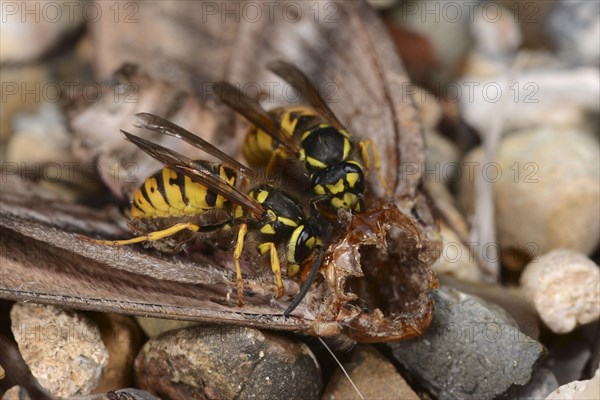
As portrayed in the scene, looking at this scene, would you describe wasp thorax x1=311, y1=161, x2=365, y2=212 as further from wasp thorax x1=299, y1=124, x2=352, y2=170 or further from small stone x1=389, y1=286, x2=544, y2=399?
small stone x1=389, y1=286, x2=544, y2=399

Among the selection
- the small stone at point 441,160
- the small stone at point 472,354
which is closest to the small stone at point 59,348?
the small stone at point 472,354

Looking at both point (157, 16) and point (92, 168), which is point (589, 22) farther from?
point (92, 168)

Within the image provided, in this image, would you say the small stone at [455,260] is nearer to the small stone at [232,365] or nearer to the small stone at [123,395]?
the small stone at [232,365]

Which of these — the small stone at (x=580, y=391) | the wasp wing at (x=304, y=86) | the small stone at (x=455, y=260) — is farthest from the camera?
the wasp wing at (x=304, y=86)

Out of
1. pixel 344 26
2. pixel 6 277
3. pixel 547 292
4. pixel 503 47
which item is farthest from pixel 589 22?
pixel 6 277

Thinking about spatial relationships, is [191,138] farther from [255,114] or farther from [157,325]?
[157,325]

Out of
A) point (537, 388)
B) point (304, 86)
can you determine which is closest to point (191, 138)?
point (304, 86)

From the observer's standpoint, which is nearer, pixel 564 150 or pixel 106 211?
pixel 106 211
